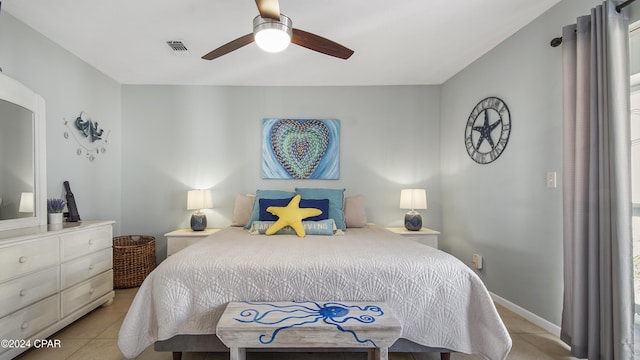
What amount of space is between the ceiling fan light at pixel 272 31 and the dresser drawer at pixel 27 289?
6.89ft

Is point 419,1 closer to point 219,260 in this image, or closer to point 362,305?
point 362,305

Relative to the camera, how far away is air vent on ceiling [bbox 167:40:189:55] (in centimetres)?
262

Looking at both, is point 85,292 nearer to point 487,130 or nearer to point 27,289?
point 27,289

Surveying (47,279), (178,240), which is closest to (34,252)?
(47,279)

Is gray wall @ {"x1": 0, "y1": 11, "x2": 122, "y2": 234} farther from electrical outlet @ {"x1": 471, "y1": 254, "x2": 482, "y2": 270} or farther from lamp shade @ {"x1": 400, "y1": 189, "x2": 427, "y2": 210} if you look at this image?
electrical outlet @ {"x1": 471, "y1": 254, "x2": 482, "y2": 270}

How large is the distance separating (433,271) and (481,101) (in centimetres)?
206

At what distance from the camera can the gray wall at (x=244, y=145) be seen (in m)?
3.64

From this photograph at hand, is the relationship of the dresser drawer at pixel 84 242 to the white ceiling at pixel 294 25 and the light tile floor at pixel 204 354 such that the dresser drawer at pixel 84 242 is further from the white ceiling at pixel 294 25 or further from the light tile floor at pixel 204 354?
the white ceiling at pixel 294 25

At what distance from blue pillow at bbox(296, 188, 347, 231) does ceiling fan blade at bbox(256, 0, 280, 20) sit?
1.83 metres

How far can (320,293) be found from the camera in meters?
1.65

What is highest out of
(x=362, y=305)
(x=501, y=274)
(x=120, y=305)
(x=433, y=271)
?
(x=433, y=271)

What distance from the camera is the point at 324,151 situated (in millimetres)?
3684

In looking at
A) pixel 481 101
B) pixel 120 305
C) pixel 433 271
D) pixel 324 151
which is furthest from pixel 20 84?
pixel 481 101

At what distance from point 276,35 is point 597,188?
211 centimetres
